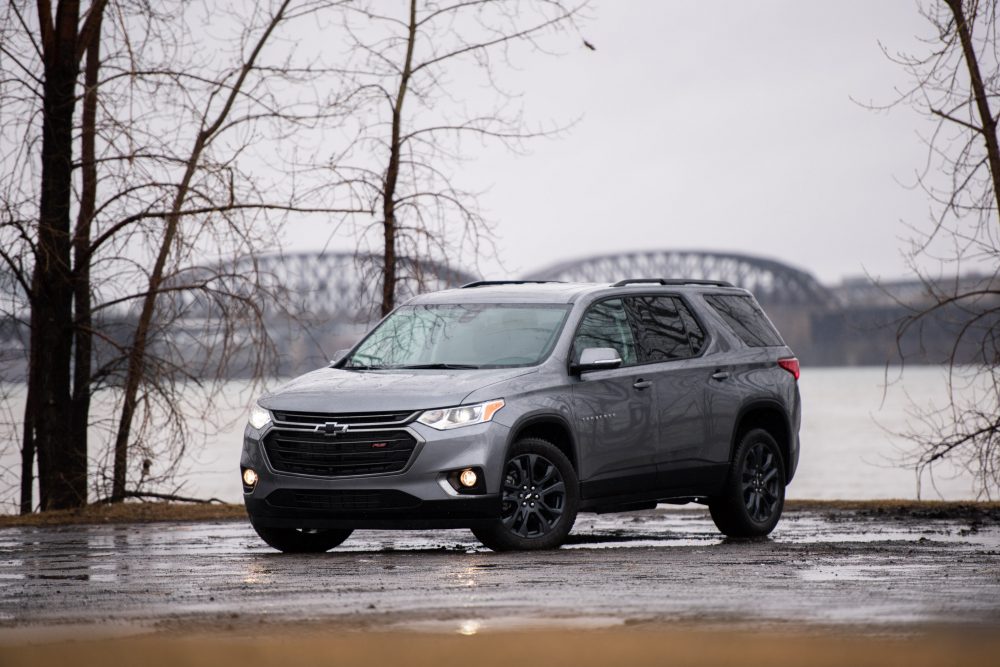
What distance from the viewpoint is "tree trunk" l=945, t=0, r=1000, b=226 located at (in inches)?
581

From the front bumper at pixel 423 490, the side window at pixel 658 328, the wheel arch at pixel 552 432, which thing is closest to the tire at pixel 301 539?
the front bumper at pixel 423 490

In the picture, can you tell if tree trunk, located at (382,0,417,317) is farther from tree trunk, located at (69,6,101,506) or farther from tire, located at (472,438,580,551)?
tire, located at (472,438,580,551)

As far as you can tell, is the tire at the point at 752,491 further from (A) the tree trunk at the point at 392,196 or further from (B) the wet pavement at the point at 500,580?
(A) the tree trunk at the point at 392,196

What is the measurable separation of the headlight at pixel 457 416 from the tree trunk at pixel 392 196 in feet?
19.9

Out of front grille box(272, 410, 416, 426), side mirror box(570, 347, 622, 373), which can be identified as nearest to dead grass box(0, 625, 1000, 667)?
front grille box(272, 410, 416, 426)

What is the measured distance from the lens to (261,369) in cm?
1590

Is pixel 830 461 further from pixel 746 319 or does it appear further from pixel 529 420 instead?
pixel 529 420

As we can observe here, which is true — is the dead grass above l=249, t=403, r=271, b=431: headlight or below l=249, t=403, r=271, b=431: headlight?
below

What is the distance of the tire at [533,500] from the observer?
10.6 meters

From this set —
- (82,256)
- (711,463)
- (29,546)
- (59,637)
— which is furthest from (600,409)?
(82,256)

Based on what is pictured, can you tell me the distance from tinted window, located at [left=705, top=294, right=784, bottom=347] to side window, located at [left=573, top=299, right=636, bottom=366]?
1.31 m

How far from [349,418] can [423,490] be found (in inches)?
26.9

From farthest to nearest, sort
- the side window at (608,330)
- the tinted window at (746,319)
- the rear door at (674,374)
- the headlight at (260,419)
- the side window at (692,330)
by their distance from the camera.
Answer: the tinted window at (746,319) → the side window at (692,330) → the rear door at (674,374) → the side window at (608,330) → the headlight at (260,419)

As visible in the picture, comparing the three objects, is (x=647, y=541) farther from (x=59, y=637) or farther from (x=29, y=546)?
(x=59, y=637)
